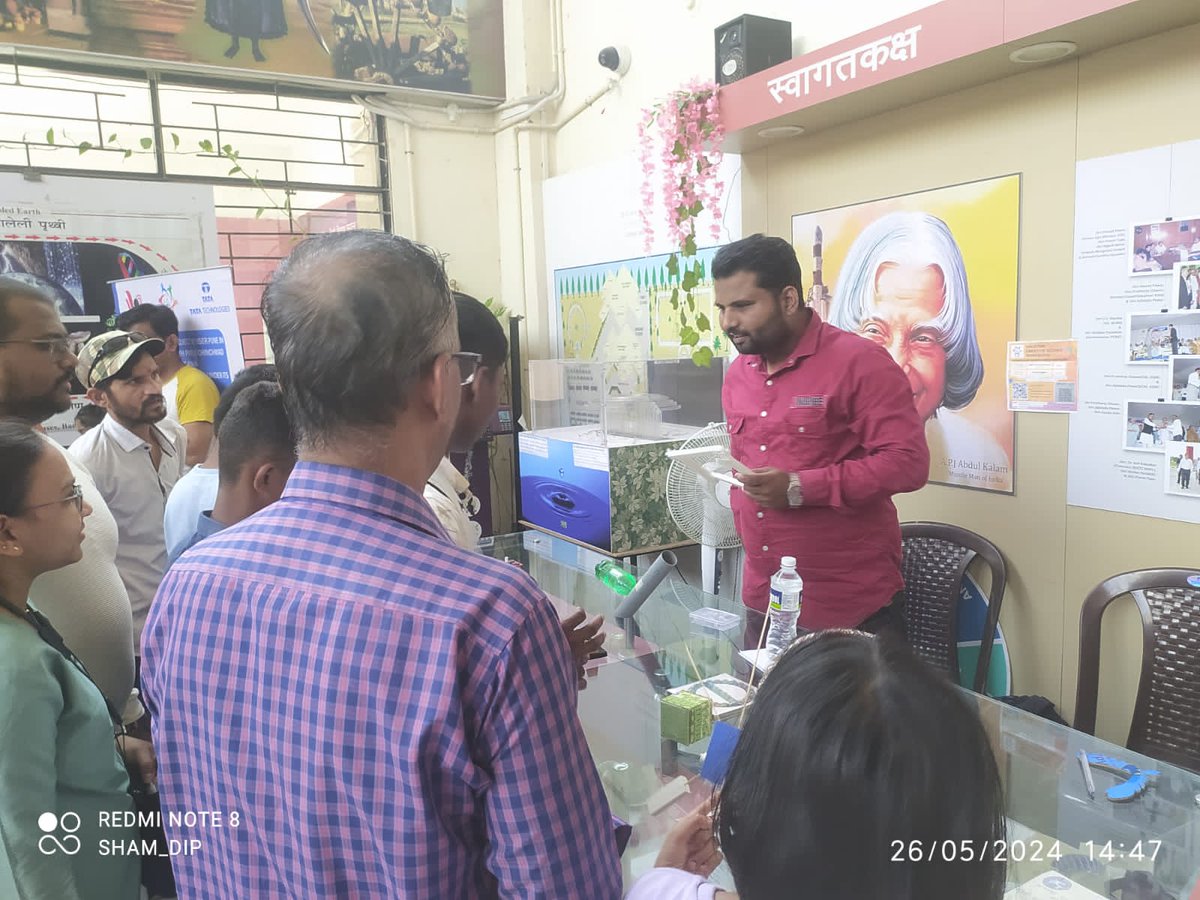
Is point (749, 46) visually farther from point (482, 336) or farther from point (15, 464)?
point (15, 464)

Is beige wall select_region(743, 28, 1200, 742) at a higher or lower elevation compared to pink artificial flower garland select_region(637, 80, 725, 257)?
lower

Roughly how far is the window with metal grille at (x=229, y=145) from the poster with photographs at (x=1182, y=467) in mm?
3908

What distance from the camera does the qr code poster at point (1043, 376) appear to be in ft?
7.89

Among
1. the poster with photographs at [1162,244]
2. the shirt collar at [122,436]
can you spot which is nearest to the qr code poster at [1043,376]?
the poster with photographs at [1162,244]

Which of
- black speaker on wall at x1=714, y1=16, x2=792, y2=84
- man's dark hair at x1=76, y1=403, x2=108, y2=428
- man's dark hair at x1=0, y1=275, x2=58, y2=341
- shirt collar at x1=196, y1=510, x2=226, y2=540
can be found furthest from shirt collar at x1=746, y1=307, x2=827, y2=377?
man's dark hair at x1=76, y1=403, x2=108, y2=428

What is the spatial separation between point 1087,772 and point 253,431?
168 cm

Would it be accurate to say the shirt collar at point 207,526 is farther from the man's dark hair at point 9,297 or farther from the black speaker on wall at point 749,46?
the black speaker on wall at point 749,46

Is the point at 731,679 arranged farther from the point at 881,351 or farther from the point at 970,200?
the point at 970,200

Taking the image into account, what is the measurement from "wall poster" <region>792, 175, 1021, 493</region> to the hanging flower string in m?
0.59

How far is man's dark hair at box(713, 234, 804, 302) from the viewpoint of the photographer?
2264 mm

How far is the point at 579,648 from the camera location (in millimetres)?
1448

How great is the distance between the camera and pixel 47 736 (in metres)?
1.17

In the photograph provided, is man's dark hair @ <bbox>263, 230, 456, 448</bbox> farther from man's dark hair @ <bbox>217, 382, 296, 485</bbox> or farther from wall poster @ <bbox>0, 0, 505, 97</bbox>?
wall poster @ <bbox>0, 0, 505, 97</bbox>

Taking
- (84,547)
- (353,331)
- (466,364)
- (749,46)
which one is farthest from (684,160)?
(353,331)
